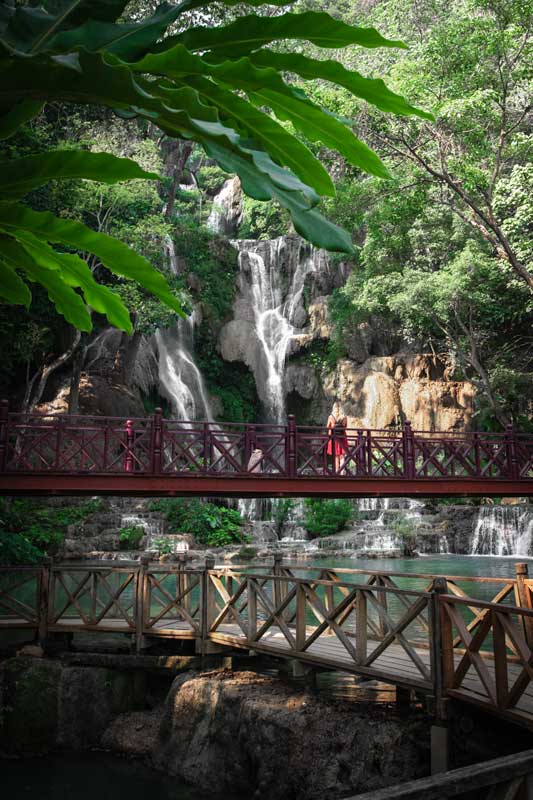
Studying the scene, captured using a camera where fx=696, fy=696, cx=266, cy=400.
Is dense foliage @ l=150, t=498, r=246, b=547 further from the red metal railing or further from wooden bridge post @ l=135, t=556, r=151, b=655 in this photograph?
wooden bridge post @ l=135, t=556, r=151, b=655

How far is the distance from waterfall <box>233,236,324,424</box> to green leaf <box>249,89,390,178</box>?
31.4 meters

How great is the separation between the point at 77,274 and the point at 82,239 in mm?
341

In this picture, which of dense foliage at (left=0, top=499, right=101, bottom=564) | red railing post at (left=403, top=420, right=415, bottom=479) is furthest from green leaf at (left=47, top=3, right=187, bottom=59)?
red railing post at (left=403, top=420, right=415, bottom=479)

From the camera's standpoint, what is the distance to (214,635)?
28.9 ft

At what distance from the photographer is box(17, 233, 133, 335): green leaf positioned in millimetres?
2262

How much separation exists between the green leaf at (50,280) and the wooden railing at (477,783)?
1927 millimetres

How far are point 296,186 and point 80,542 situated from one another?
75.0 ft

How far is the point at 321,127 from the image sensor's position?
2.12 metres

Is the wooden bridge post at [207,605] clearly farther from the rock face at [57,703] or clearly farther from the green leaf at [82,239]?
the green leaf at [82,239]

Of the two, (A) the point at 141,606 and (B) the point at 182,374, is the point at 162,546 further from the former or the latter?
(A) the point at 141,606

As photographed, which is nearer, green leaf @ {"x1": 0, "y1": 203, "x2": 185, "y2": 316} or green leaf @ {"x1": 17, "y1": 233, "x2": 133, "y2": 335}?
green leaf @ {"x1": 0, "y1": 203, "x2": 185, "y2": 316}

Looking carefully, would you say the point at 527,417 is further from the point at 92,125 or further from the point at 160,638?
the point at 160,638

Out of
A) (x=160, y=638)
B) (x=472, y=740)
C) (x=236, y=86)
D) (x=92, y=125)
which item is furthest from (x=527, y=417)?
(x=236, y=86)

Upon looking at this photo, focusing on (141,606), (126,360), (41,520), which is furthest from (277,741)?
(126,360)
